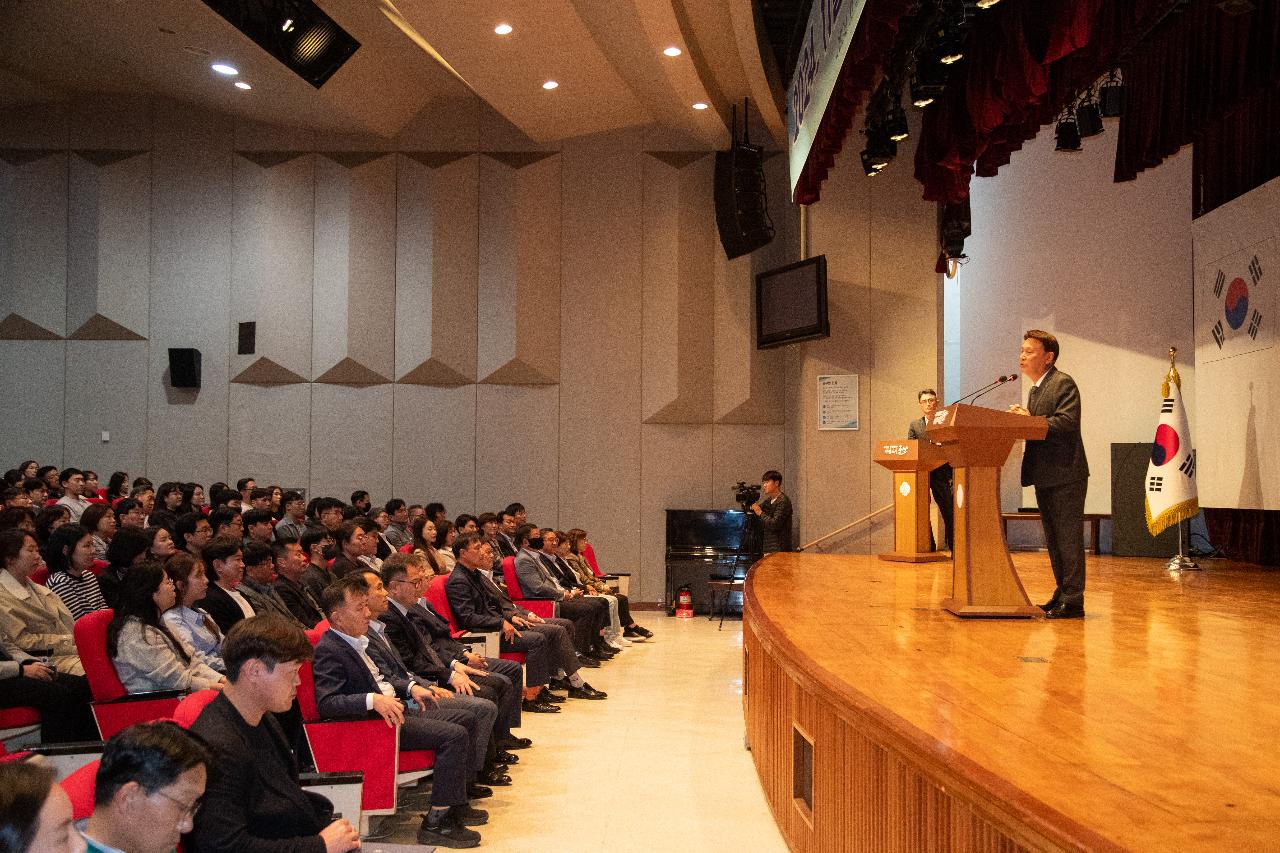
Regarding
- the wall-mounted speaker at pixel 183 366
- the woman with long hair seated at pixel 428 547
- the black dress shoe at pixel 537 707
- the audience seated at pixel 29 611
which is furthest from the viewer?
the wall-mounted speaker at pixel 183 366

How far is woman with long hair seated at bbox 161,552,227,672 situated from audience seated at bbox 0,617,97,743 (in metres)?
0.47

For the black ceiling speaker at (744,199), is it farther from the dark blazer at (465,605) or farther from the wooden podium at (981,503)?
the wooden podium at (981,503)

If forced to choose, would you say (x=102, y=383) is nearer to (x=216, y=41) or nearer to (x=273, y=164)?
(x=273, y=164)

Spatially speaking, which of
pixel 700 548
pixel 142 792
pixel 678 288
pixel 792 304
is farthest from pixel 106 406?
pixel 142 792

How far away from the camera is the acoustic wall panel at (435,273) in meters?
11.6

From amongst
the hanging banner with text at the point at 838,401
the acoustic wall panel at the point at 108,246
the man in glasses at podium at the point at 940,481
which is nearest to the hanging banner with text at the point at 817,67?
the man in glasses at podium at the point at 940,481

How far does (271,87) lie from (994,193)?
7568mm

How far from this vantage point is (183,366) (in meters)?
11.6

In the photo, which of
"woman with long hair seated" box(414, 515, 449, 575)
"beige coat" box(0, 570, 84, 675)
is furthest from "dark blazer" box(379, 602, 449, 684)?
"woman with long hair seated" box(414, 515, 449, 575)

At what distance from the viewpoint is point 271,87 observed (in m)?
10.6

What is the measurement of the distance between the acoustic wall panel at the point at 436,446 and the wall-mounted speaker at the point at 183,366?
212cm

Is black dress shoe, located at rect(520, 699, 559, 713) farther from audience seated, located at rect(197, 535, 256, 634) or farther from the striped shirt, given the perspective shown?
the striped shirt

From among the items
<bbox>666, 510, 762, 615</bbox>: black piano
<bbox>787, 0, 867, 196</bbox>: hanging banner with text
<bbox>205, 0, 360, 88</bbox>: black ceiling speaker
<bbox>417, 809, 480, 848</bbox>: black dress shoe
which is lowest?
<bbox>417, 809, 480, 848</bbox>: black dress shoe

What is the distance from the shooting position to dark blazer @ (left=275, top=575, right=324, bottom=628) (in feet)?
17.6
